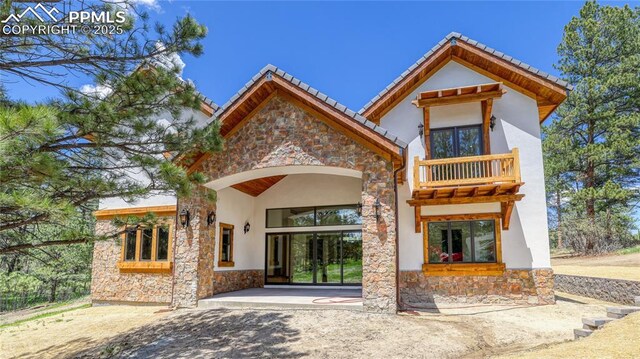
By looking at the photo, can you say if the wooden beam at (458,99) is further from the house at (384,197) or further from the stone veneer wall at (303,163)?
the stone veneer wall at (303,163)

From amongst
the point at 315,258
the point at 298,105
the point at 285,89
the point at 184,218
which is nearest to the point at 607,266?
the point at 315,258

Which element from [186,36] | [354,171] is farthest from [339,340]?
[186,36]

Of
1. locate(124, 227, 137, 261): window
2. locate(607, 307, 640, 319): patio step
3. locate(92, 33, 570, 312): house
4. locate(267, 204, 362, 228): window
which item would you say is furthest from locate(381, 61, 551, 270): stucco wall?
locate(124, 227, 137, 261): window

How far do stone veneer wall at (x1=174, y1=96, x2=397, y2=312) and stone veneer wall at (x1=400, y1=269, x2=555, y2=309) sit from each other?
7.38 feet

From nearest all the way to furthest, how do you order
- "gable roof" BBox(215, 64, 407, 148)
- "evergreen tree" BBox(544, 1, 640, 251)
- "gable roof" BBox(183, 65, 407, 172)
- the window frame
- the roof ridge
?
"gable roof" BBox(183, 65, 407, 172)
"gable roof" BBox(215, 64, 407, 148)
the roof ridge
the window frame
"evergreen tree" BBox(544, 1, 640, 251)

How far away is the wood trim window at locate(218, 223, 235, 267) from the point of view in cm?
1165

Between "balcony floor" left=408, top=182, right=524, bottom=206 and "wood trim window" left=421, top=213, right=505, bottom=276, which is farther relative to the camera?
"wood trim window" left=421, top=213, right=505, bottom=276

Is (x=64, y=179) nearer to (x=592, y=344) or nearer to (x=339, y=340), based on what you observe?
(x=339, y=340)

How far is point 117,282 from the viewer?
1224 cm

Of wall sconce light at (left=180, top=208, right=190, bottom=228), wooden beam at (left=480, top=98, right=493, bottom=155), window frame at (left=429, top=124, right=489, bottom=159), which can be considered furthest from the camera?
window frame at (left=429, top=124, right=489, bottom=159)

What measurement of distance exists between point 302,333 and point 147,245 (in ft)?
22.5

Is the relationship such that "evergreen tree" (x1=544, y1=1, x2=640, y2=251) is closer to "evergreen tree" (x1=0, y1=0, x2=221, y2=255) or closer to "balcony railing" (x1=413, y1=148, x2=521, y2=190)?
"balcony railing" (x1=413, y1=148, x2=521, y2=190)

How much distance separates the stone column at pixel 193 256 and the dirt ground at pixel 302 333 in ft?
1.76

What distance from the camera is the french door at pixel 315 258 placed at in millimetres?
13109
